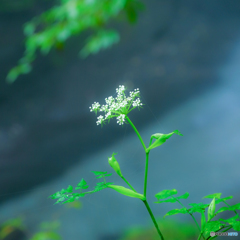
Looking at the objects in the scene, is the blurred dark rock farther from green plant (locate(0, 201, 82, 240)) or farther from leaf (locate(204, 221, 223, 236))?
leaf (locate(204, 221, 223, 236))

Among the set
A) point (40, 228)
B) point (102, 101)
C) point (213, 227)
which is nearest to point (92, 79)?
point (102, 101)

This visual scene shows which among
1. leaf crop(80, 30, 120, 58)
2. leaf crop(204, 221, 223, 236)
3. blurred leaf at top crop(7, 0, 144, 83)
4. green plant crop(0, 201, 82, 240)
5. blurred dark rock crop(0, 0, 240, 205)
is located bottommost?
leaf crop(204, 221, 223, 236)

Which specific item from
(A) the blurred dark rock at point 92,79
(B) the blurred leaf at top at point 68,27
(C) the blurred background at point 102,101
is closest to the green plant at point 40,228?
(C) the blurred background at point 102,101

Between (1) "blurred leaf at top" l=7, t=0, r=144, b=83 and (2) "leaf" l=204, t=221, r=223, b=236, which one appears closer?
(2) "leaf" l=204, t=221, r=223, b=236

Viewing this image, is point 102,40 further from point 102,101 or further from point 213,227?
point 213,227

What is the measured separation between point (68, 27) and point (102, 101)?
1.34 ft

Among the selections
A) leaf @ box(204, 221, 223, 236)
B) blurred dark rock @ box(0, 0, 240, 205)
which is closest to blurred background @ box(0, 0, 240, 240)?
blurred dark rock @ box(0, 0, 240, 205)

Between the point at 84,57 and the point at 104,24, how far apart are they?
0.65 feet

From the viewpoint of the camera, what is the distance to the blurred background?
0.99 metres

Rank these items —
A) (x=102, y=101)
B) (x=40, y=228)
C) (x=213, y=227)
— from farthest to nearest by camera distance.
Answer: (x=102, y=101)
(x=40, y=228)
(x=213, y=227)

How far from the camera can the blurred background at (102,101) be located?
0.99m

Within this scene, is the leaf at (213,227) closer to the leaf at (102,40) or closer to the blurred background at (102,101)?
the blurred background at (102,101)

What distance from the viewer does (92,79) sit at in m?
1.17

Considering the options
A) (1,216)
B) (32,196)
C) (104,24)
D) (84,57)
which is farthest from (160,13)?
(1,216)
